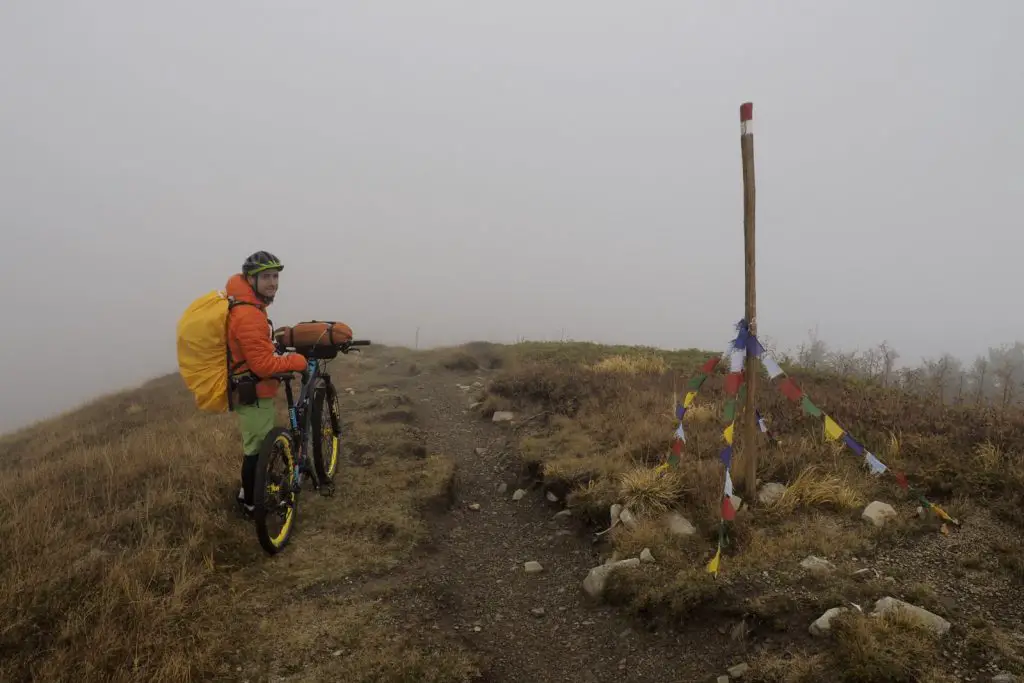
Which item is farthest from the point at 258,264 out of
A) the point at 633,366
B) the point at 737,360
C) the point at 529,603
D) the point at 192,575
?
the point at 633,366

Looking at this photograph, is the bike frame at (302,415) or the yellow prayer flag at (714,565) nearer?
the yellow prayer flag at (714,565)

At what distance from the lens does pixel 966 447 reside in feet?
20.6

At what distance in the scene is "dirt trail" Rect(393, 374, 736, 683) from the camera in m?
4.14

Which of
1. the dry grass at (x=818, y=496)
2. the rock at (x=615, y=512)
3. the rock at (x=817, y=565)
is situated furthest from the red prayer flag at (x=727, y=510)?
the rock at (x=615, y=512)

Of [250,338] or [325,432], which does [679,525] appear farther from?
[325,432]

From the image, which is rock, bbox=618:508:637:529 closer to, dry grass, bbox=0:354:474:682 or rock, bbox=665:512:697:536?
rock, bbox=665:512:697:536

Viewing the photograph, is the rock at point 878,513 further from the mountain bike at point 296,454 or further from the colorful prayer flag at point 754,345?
the mountain bike at point 296,454

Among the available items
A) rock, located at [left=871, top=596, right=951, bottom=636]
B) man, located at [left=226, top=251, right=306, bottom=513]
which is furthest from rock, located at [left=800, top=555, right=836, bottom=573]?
man, located at [left=226, top=251, right=306, bottom=513]

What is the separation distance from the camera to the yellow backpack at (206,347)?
487cm

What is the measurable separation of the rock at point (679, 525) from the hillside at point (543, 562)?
0.03m

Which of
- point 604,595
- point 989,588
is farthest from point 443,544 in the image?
point 989,588

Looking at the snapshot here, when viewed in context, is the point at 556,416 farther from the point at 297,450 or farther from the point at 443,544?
the point at 297,450

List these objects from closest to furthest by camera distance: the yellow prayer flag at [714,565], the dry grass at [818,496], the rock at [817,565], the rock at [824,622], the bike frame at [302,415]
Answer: the rock at [824,622], the rock at [817,565], the yellow prayer flag at [714,565], the dry grass at [818,496], the bike frame at [302,415]

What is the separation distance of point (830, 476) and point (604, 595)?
122 inches
